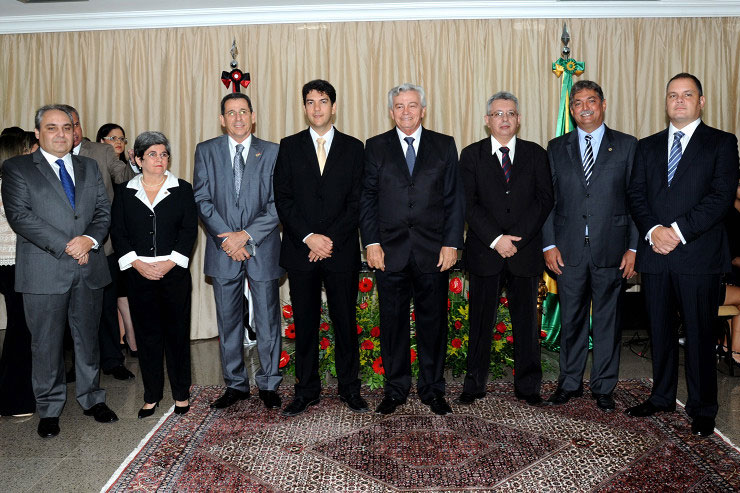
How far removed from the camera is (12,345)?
3.73 m

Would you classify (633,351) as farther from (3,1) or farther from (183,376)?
(3,1)

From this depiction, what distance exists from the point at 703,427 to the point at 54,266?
370cm

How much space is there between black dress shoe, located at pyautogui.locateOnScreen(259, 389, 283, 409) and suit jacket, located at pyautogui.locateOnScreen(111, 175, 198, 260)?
0.99 metres

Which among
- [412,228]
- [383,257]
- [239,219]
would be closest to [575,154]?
[412,228]

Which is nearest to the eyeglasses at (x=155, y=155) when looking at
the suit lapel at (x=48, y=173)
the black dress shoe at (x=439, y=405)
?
the suit lapel at (x=48, y=173)

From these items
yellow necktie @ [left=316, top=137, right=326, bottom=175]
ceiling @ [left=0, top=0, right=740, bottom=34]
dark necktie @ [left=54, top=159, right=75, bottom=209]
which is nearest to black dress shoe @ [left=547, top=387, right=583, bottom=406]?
yellow necktie @ [left=316, top=137, right=326, bottom=175]

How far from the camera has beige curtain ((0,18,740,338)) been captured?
5.92 m

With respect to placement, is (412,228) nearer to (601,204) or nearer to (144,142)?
(601,204)

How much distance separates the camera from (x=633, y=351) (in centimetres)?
512

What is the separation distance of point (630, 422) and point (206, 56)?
4813mm

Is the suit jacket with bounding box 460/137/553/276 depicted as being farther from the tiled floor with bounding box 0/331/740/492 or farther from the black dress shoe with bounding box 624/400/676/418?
the tiled floor with bounding box 0/331/740/492

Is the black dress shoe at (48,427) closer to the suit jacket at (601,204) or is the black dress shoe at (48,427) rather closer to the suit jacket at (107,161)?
the suit jacket at (107,161)

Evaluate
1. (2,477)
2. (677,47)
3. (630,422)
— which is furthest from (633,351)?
(2,477)

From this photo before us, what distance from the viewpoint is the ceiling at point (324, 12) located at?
573cm
